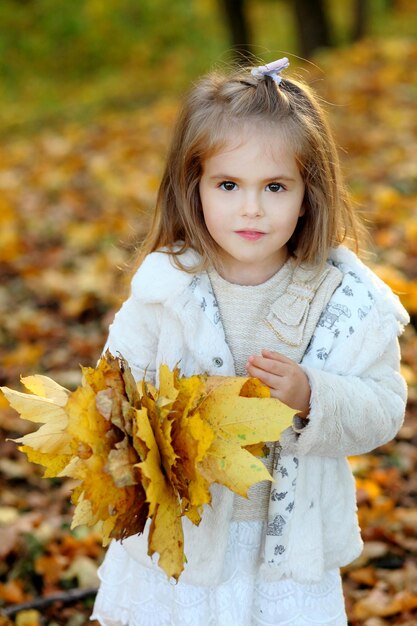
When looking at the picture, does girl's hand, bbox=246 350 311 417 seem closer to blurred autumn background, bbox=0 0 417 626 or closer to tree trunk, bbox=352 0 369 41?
blurred autumn background, bbox=0 0 417 626

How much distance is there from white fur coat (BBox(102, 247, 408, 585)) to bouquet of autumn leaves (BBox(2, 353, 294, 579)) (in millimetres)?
253

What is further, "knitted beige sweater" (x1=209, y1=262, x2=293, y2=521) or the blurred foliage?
the blurred foliage

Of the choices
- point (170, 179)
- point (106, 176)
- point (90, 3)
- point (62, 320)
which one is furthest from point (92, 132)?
point (90, 3)

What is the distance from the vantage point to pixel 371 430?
6.25ft

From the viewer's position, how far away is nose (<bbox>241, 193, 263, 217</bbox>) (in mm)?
1836

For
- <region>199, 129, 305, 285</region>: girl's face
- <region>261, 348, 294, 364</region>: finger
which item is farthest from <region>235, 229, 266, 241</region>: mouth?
<region>261, 348, 294, 364</region>: finger

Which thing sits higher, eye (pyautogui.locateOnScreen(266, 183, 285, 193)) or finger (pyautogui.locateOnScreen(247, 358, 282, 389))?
eye (pyautogui.locateOnScreen(266, 183, 285, 193))

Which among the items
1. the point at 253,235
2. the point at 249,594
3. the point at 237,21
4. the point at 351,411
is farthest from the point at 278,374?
the point at 237,21

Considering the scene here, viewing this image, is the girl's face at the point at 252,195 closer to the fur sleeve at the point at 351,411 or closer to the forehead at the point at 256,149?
the forehead at the point at 256,149

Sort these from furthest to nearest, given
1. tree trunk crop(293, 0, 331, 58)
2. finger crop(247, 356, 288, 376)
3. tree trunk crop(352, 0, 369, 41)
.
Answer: tree trunk crop(352, 0, 369, 41)
tree trunk crop(293, 0, 331, 58)
finger crop(247, 356, 288, 376)

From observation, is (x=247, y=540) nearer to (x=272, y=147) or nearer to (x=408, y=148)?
(x=272, y=147)

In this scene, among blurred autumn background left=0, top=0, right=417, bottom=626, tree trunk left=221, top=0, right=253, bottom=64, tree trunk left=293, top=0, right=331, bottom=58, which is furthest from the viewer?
tree trunk left=221, top=0, right=253, bottom=64

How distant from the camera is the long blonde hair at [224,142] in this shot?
73.8 inches

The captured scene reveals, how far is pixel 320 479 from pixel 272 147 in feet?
2.45
